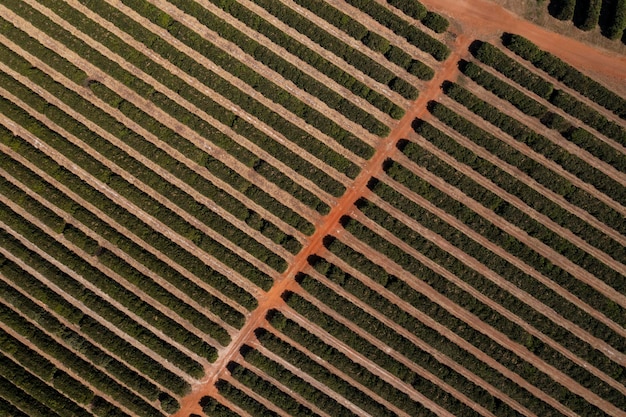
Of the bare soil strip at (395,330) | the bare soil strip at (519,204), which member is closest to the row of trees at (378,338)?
the bare soil strip at (395,330)

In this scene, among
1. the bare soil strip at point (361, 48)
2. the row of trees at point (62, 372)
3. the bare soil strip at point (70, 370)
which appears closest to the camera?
the row of trees at point (62, 372)

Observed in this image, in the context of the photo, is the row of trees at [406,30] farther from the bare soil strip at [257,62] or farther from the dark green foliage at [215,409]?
the dark green foliage at [215,409]

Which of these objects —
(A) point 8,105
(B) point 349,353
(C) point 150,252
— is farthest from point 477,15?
(A) point 8,105

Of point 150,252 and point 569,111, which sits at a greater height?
point 569,111

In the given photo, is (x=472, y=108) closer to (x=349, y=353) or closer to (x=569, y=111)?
(x=569, y=111)

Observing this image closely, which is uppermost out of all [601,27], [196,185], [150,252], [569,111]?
[601,27]
